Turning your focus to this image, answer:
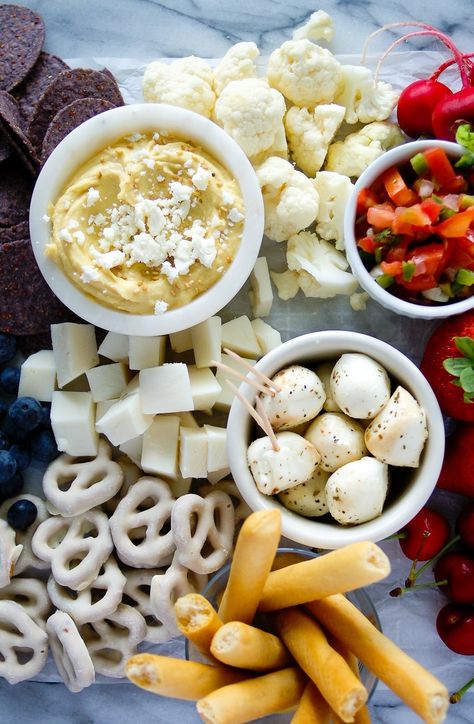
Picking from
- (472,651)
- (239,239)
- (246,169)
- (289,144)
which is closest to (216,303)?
(239,239)

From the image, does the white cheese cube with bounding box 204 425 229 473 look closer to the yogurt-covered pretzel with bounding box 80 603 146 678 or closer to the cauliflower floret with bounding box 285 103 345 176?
the yogurt-covered pretzel with bounding box 80 603 146 678

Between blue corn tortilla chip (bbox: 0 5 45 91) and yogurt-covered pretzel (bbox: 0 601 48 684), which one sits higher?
blue corn tortilla chip (bbox: 0 5 45 91)

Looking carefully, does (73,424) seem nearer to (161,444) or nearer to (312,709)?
(161,444)

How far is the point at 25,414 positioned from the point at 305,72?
2.47 feet

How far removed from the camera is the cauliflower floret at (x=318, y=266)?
1435mm

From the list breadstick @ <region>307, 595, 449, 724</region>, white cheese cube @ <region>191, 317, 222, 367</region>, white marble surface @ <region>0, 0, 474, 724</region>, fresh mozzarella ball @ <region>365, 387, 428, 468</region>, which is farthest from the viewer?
white marble surface @ <region>0, 0, 474, 724</region>

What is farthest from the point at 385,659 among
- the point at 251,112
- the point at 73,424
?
the point at 251,112

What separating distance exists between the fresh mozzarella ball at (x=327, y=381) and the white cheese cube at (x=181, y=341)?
26 cm

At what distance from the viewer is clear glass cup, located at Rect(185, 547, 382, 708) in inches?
48.4

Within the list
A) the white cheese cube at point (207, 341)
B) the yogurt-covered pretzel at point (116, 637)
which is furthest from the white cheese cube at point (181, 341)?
the yogurt-covered pretzel at point (116, 637)

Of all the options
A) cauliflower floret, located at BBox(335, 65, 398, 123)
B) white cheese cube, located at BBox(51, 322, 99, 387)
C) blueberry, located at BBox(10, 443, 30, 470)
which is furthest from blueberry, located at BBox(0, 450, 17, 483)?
cauliflower floret, located at BBox(335, 65, 398, 123)

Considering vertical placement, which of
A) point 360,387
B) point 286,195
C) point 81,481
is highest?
point 286,195

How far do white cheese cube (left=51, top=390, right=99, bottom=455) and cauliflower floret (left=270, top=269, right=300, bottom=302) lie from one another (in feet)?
1.29

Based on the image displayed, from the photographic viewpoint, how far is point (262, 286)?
4.76 ft
